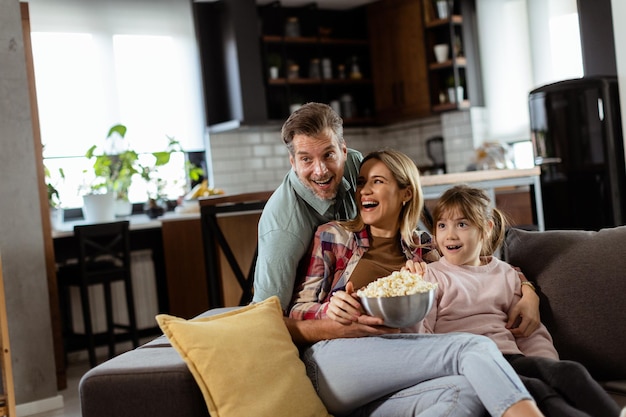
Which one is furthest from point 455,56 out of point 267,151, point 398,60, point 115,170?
point 115,170

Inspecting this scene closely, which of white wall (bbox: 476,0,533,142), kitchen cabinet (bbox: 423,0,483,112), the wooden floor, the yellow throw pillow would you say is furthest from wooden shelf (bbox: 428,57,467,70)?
the yellow throw pillow

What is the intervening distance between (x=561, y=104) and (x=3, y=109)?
3733 millimetres

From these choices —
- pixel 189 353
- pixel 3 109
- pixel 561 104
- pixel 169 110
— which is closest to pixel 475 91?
pixel 561 104

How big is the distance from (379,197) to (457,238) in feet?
0.94

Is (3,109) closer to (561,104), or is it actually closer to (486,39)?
(561,104)

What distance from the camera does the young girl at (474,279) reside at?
250 centimetres

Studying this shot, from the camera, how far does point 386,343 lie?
232 cm

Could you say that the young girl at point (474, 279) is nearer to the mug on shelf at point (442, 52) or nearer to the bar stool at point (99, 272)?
the bar stool at point (99, 272)

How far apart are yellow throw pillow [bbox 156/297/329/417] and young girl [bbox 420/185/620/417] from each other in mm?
458

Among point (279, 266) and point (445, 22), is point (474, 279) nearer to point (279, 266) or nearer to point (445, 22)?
point (279, 266)

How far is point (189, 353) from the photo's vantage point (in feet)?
7.14

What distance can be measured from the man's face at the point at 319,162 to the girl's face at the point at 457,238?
14.6 inches

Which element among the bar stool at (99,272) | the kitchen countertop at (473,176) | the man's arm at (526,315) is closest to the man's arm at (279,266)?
the man's arm at (526,315)

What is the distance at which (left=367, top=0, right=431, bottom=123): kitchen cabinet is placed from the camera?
7.27 metres
